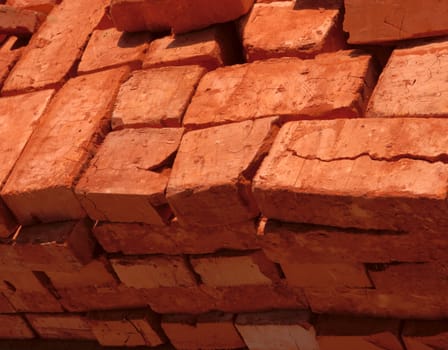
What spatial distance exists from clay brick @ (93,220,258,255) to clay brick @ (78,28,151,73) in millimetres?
1330

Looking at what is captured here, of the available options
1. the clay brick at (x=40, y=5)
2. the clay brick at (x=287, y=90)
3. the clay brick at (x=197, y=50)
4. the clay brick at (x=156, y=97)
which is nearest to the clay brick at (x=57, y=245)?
the clay brick at (x=156, y=97)

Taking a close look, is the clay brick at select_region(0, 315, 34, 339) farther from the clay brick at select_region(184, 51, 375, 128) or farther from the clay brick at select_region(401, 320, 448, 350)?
Answer: the clay brick at select_region(401, 320, 448, 350)

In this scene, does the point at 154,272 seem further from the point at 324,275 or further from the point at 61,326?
the point at 61,326

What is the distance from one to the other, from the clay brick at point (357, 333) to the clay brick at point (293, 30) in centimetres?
159

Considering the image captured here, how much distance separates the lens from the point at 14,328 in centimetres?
581

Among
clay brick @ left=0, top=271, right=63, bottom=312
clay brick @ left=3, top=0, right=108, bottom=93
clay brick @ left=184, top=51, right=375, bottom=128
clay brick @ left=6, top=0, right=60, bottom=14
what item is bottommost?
clay brick @ left=0, top=271, right=63, bottom=312

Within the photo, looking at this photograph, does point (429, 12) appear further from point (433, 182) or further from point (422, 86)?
point (433, 182)

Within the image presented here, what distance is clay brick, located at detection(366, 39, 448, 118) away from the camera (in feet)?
12.5

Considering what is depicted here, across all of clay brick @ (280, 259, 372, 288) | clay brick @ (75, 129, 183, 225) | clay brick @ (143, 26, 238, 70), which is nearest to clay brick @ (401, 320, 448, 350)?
clay brick @ (280, 259, 372, 288)

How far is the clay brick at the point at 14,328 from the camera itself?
5.73 metres

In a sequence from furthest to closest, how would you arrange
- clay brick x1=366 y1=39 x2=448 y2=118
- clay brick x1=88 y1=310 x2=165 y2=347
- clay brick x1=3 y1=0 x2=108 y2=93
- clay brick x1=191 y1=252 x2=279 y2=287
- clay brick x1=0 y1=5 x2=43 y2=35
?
clay brick x1=0 y1=5 x2=43 y2=35
clay brick x1=3 y1=0 x2=108 y2=93
clay brick x1=88 y1=310 x2=165 y2=347
clay brick x1=191 y1=252 x2=279 y2=287
clay brick x1=366 y1=39 x2=448 y2=118

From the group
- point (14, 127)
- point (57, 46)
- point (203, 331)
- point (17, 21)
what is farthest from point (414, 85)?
point (17, 21)

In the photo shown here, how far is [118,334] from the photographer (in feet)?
17.2

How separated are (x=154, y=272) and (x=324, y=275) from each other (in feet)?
3.75
